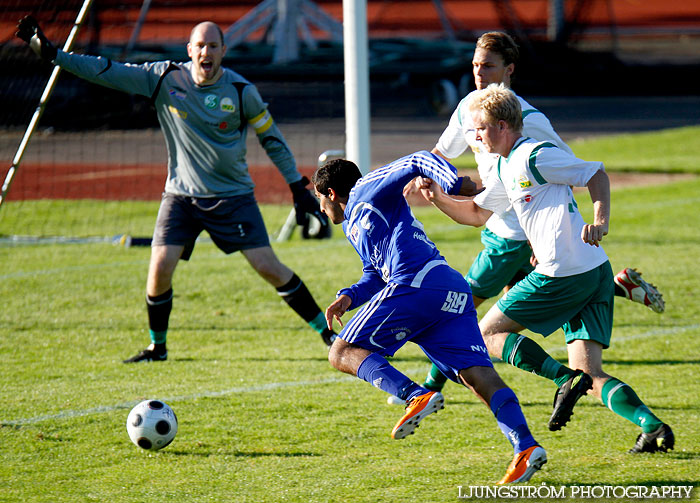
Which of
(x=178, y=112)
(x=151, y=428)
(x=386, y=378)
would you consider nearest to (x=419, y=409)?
(x=386, y=378)

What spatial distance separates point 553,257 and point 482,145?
3.24ft

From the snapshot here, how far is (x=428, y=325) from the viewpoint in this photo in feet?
14.7

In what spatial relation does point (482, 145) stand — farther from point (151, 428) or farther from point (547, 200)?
point (151, 428)

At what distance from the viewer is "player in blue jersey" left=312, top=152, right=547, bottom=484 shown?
4371 millimetres

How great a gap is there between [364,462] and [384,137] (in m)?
18.5

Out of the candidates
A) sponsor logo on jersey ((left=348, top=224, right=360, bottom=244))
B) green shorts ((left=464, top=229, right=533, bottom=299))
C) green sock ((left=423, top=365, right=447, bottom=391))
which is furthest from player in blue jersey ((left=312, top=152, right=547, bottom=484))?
green sock ((left=423, top=365, right=447, bottom=391))

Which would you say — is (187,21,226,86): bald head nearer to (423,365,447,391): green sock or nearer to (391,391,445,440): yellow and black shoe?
(423,365,447,391): green sock

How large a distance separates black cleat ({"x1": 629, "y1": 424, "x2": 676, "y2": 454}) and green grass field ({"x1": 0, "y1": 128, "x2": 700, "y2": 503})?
2.3 inches

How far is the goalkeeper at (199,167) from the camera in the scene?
6.98 m

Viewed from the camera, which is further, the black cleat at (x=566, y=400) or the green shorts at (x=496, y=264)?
the green shorts at (x=496, y=264)

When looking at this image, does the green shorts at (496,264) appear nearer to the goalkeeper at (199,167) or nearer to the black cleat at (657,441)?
the black cleat at (657,441)

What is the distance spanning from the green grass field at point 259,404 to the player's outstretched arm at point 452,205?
1213 millimetres

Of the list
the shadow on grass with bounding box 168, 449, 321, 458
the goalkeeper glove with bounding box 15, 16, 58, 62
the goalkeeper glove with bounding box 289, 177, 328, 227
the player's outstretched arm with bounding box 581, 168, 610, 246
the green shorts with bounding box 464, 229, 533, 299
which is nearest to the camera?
the player's outstretched arm with bounding box 581, 168, 610, 246

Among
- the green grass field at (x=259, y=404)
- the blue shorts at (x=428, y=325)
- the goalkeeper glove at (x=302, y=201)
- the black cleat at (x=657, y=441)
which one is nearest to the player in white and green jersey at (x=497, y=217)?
the green grass field at (x=259, y=404)
